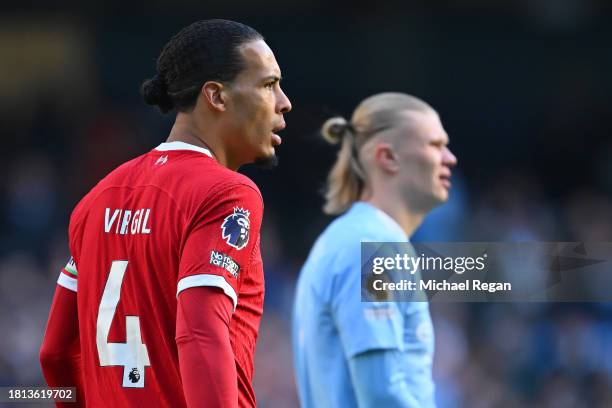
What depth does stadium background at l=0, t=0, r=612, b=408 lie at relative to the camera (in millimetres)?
8523

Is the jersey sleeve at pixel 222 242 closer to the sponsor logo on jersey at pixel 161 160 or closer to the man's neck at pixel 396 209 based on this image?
the sponsor logo on jersey at pixel 161 160

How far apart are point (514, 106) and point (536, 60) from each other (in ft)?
2.18

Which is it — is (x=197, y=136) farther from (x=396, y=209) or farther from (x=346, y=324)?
(x=396, y=209)

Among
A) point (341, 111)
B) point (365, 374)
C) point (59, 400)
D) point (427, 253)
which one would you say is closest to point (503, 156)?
point (341, 111)

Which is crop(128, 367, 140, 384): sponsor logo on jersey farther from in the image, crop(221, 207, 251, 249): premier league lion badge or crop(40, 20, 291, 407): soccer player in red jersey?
crop(221, 207, 251, 249): premier league lion badge

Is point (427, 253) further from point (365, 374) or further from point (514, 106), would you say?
point (514, 106)

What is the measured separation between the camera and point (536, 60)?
12250mm

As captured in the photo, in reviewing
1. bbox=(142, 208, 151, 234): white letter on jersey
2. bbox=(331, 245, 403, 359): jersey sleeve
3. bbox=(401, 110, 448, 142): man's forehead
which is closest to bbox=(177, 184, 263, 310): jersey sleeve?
bbox=(142, 208, 151, 234): white letter on jersey

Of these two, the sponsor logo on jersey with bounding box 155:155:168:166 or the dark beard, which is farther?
the dark beard

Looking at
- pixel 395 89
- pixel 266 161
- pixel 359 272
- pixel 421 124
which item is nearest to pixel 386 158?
pixel 421 124

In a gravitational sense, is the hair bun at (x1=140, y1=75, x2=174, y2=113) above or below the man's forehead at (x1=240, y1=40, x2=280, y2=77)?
below

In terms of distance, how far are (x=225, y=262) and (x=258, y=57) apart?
24.9 inches

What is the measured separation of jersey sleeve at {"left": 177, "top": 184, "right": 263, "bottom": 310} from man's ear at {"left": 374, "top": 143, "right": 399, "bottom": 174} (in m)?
1.82

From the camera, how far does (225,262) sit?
2584mm
